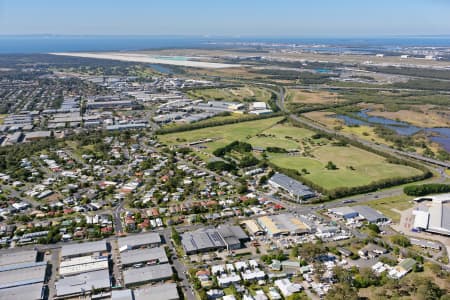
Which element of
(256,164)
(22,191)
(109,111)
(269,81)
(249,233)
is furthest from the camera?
(269,81)

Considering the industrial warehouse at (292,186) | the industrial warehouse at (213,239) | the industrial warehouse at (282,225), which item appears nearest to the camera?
the industrial warehouse at (213,239)

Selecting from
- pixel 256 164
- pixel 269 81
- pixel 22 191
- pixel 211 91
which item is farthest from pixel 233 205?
pixel 269 81

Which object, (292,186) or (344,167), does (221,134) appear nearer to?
(344,167)

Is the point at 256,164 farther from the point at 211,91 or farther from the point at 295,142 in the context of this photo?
the point at 211,91

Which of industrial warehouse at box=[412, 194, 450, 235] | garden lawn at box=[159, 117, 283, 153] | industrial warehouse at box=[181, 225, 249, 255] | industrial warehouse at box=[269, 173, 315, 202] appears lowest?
industrial warehouse at box=[181, 225, 249, 255]

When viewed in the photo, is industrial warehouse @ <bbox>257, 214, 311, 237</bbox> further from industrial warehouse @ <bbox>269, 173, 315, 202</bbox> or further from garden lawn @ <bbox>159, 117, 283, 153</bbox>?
garden lawn @ <bbox>159, 117, 283, 153</bbox>

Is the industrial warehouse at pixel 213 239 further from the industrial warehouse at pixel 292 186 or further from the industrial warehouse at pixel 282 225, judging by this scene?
the industrial warehouse at pixel 292 186

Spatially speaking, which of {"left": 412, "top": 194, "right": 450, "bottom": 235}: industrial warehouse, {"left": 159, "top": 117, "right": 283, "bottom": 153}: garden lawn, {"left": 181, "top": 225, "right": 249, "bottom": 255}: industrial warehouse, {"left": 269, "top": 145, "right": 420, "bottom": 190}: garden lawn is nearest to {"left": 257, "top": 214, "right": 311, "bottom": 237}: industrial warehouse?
{"left": 181, "top": 225, "right": 249, "bottom": 255}: industrial warehouse

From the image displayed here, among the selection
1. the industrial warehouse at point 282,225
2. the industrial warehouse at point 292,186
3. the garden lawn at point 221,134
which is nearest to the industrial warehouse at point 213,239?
the industrial warehouse at point 282,225

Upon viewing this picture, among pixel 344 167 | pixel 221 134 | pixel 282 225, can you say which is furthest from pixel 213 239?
pixel 221 134

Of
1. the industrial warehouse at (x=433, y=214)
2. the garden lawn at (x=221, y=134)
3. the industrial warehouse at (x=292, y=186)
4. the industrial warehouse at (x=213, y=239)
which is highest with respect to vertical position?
the garden lawn at (x=221, y=134)

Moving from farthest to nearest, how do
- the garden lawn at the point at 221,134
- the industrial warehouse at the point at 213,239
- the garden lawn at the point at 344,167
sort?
the garden lawn at the point at 221,134, the garden lawn at the point at 344,167, the industrial warehouse at the point at 213,239
